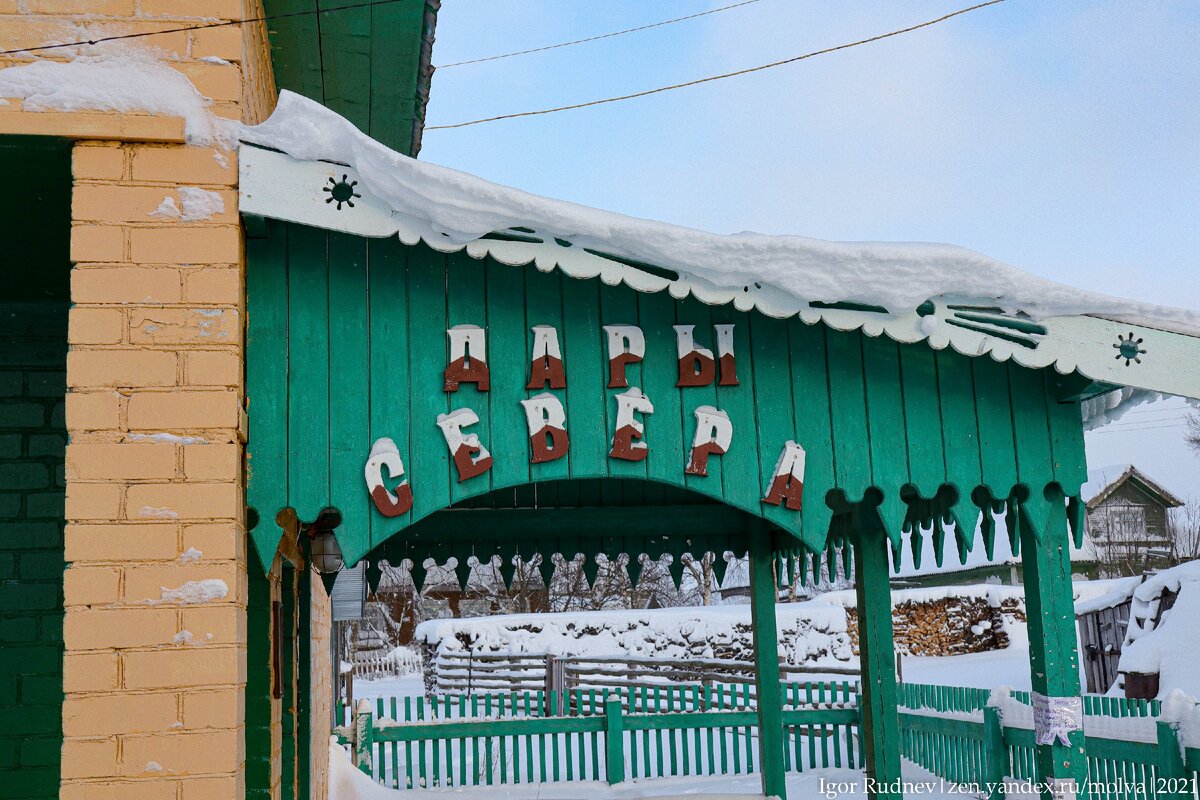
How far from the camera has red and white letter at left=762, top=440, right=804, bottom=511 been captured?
4930 mm

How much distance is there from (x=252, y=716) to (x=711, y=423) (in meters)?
2.78

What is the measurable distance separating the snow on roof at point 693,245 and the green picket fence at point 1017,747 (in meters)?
3.80

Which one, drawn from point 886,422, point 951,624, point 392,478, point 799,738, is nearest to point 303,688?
point 392,478

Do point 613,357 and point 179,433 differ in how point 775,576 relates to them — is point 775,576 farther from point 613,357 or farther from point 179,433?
point 179,433

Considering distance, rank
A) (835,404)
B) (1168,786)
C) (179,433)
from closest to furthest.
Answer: (179,433), (835,404), (1168,786)

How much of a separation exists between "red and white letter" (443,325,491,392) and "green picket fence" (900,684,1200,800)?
5415mm

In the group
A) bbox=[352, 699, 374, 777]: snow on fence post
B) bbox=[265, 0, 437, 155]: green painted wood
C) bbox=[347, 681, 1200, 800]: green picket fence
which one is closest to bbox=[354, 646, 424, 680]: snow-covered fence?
bbox=[347, 681, 1200, 800]: green picket fence

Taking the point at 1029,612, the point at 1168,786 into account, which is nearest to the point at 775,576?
the point at 1168,786

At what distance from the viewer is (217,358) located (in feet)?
13.5

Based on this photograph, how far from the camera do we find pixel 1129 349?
5.09 m

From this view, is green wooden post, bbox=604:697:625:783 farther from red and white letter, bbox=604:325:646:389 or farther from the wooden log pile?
the wooden log pile

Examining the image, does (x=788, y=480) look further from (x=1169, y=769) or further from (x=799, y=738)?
(x=799, y=738)

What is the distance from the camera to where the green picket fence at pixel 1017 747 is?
7348mm

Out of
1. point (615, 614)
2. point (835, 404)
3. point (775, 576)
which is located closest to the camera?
point (835, 404)
